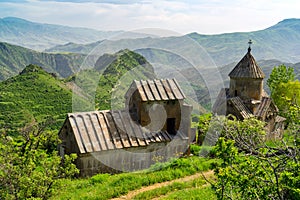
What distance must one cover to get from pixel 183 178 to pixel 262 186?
5839 millimetres

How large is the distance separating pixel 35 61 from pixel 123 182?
627 ft

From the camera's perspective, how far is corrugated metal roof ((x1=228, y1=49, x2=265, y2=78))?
21.0 metres

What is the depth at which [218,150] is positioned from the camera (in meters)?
4.84

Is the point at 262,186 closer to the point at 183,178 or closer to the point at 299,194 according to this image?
the point at 299,194

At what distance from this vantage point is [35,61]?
185250 mm

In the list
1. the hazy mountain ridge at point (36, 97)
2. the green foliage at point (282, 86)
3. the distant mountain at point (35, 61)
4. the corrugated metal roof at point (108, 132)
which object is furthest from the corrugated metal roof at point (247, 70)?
the distant mountain at point (35, 61)

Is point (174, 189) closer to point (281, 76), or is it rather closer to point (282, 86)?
point (282, 86)

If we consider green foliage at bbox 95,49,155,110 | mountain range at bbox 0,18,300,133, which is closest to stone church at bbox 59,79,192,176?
green foliage at bbox 95,49,155,110

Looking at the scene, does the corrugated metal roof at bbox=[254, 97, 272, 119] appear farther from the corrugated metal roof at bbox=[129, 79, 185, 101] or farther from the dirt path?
the dirt path

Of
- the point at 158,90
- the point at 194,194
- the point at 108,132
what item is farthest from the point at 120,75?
the point at 194,194

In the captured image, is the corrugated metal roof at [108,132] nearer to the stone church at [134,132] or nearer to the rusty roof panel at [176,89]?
the stone church at [134,132]

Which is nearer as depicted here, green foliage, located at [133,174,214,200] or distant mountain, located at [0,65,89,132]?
green foliage, located at [133,174,214,200]

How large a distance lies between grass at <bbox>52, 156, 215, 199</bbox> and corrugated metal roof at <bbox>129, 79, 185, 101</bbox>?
10.6 feet

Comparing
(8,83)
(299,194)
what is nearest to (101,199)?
(299,194)
